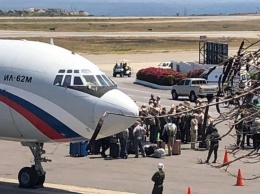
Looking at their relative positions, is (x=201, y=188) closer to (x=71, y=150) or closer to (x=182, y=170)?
(x=182, y=170)

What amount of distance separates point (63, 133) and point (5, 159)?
7.58 metres

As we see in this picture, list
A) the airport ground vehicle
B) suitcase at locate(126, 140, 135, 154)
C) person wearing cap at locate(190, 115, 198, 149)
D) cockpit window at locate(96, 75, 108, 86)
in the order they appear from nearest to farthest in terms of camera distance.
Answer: cockpit window at locate(96, 75, 108, 86) → suitcase at locate(126, 140, 135, 154) → person wearing cap at locate(190, 115, 198, 149) → the airport ground vehicle

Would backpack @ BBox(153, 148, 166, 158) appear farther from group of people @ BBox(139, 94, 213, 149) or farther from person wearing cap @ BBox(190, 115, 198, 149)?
person wearing cap @ BBox(190, 115, 198, 149)

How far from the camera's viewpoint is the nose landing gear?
21922 mm

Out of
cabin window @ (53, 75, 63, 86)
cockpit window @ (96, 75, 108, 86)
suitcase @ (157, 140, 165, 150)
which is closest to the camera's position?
cabin window @ (53, 75, 63, 86)

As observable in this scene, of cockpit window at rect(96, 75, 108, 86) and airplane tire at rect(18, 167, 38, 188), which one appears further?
airplane tire at rect(18, 167, 38, 188)

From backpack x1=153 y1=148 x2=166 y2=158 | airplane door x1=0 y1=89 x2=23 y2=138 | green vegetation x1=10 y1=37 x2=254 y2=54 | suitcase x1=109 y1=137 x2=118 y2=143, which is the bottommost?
backpack x1=153 y1=148 x2=166 y2=158

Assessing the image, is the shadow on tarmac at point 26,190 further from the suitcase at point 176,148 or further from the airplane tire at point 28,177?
the suitcase at point 176,148

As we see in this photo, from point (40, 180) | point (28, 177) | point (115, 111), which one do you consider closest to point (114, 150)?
point (40, 180)

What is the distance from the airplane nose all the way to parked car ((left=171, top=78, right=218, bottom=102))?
28.6m

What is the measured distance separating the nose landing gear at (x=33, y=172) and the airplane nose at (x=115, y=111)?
2.54m

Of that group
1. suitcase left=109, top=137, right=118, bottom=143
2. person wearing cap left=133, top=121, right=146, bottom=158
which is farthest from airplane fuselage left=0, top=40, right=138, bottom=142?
person wearing cap left=133, top=121, right=146, bottom=158

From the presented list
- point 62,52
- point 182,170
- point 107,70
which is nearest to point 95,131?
point 62,52

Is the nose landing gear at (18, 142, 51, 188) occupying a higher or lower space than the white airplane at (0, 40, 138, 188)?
lower
